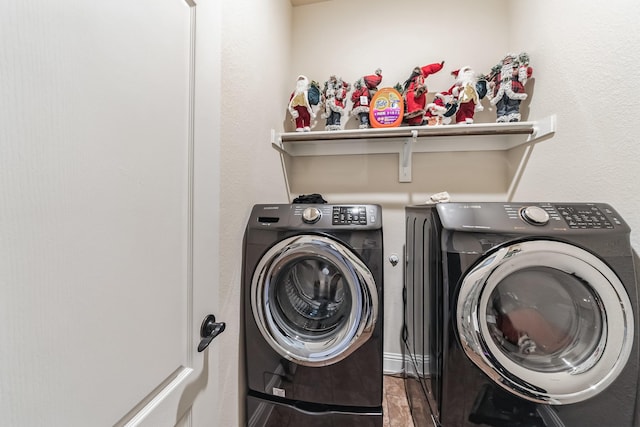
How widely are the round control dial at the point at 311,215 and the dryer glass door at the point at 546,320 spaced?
2.04 feet

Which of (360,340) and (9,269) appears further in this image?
(360,340)

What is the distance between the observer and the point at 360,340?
1002 millimetres

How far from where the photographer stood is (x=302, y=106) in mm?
1576

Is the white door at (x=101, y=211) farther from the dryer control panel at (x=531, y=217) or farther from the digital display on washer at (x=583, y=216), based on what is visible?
the digital display on washer at (x=583, y=216)

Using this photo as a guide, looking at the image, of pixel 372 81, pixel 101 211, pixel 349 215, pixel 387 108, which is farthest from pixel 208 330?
pixel 372 81

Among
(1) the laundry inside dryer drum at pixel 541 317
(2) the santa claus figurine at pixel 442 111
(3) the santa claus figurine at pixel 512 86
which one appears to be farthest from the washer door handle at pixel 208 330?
(3) the santa claus figurine at pixel 512 86

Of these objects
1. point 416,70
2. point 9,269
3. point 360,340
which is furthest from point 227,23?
point 360,340

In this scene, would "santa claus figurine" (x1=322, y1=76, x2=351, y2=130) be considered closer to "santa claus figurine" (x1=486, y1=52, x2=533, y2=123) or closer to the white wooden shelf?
the white wooden shelf

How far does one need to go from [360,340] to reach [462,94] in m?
1.49

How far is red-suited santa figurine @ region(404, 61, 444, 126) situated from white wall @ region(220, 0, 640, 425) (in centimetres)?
19

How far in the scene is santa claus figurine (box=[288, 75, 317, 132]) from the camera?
1.55 meters

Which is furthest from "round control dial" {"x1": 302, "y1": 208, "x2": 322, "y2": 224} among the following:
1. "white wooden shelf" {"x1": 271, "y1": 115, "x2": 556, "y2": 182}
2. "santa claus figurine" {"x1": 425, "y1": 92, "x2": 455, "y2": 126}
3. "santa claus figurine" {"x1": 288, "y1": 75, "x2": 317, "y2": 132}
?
"santa claus figurine" {"x1": 425, "y1": 92, "x2": 455, "y2": 126}

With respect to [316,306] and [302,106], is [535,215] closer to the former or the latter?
[316,306]

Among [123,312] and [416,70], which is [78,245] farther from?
[416,70]
